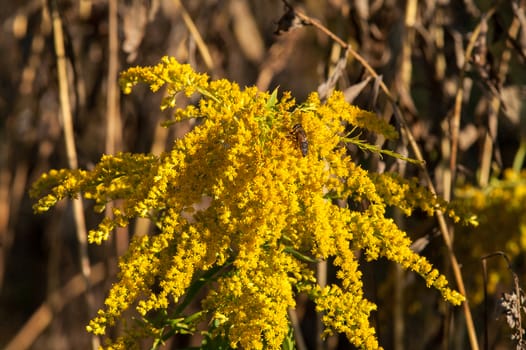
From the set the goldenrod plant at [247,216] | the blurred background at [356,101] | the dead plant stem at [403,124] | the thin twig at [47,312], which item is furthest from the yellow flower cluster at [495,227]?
the thin twig at [47,312]

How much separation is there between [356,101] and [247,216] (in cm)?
105

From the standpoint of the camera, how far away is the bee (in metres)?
1.48

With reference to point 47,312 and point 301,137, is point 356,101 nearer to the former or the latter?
point 301,137

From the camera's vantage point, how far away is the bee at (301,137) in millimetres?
1479

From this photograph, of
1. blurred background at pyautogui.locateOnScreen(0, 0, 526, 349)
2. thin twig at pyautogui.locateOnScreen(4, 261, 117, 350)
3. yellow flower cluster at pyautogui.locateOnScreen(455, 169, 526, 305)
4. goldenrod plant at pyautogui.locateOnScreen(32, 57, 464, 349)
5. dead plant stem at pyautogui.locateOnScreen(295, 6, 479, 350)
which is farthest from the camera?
thin twig at pyautogui.locateOnScreen(4, 261, 117, 350)

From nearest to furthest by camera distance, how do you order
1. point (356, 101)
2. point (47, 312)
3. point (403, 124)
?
1. point (403, 124)
2. point (356, 101)
3. point (47, 312)

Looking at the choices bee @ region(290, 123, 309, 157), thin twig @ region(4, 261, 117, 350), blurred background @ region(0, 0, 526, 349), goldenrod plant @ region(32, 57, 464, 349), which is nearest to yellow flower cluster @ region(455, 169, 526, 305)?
blurred background @ region(0, 0, 526, 349)

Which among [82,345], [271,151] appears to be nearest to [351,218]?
[271,151]

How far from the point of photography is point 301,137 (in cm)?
148

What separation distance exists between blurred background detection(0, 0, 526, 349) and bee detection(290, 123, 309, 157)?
452 mm

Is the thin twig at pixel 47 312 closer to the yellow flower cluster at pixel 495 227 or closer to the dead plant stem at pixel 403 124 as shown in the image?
the yellow flower cluster at pixel 495 227

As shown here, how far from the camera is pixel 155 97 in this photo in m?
3.46

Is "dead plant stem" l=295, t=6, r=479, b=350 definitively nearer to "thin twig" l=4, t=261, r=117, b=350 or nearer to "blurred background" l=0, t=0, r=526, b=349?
"blurred background" l=0, t=0, r=526, b=349

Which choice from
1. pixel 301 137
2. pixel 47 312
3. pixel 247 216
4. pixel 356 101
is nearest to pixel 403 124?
pixel 356 101
